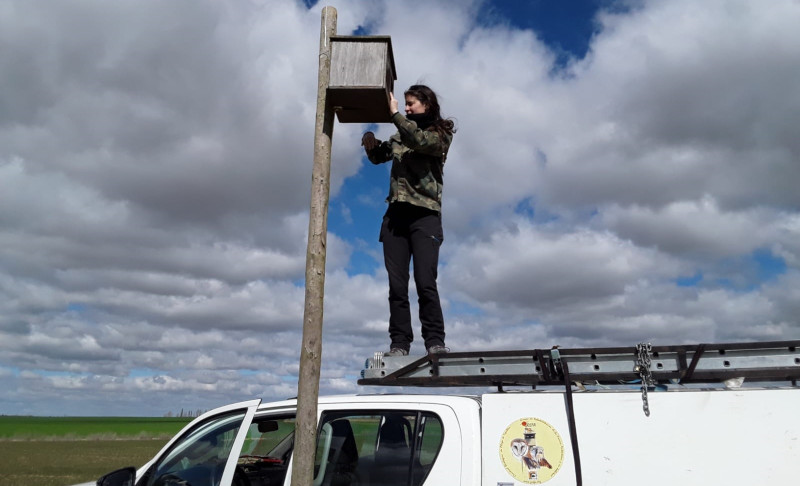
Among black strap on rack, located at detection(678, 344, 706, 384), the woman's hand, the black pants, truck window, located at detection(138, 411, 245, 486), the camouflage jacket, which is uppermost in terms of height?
the woman's hand

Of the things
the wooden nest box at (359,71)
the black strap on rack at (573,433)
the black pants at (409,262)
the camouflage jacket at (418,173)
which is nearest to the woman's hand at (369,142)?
the camouflage jacket at (418,173)

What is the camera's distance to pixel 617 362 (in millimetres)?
3496

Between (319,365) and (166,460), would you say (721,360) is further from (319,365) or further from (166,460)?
(166,460)

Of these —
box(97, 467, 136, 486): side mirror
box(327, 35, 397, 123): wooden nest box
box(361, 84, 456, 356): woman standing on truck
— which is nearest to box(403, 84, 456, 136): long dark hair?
box(361, 84, 456, 356): woman standing on truck

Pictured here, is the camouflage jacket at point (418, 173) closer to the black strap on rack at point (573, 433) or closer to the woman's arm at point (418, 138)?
the woman's arm at point (418, 138)

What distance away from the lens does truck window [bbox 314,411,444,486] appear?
141 inches

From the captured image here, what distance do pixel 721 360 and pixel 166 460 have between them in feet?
11.0

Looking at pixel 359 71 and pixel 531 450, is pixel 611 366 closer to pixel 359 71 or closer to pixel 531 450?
Result: pixel 531 450

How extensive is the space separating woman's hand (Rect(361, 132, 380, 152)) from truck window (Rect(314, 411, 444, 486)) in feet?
7.76

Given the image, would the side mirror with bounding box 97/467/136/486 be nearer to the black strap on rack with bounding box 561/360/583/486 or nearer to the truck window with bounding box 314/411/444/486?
the truck window with bounding box 314/411/444/486

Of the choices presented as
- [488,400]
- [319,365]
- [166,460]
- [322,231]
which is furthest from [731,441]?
[166,460]

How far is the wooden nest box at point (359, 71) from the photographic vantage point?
4.15 m

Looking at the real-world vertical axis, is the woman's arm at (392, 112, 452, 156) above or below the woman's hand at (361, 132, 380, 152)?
below

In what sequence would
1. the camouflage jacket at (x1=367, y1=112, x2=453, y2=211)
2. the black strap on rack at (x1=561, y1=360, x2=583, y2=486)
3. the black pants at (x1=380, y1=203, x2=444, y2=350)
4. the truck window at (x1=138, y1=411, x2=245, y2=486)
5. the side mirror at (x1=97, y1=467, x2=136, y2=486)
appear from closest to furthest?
1. the black strap on rack at (x1=561, y1=360, x2=583, y2=486)
2. the side mirror at (x1=97, y1=467, x2=136, y2=486)
3. the truck window at (x1=138, y1=411, x2=245, y2=486)
4. the black pants at (x1=380, y1=203, x2=444, y2=350)
5. the camouflage jacket at (x1=367, y1=112, x2=453, y2=211)
